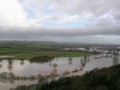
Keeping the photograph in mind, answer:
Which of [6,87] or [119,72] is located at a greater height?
[119,72]

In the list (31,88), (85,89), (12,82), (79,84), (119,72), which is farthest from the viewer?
(12,82)

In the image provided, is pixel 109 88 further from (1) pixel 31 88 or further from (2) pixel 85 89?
(1) pixel 31 88

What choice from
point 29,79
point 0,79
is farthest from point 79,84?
point 0,79

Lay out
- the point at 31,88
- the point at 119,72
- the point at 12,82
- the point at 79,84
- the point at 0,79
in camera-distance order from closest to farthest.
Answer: the point at 79,84 < the point at 31,88 < the point at 119,72 < the point at 12,82 < the point at 0,79

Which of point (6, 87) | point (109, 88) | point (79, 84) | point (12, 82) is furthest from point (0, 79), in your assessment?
point (109, 88)

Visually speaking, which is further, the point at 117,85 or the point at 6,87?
the point at 6,87

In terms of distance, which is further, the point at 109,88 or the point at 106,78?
the point at 106,78

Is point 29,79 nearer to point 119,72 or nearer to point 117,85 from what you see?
point 119,72

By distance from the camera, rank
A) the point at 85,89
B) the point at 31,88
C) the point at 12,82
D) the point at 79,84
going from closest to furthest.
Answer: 1. the point at 85,89
2. the point at 79,84
3. the point at 31,88
4. the point at 12,82

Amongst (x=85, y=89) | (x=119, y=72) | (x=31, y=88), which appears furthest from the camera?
(x=119, y=72)
